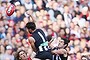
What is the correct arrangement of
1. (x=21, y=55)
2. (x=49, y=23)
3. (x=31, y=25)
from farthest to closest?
(x=49, y=23), (x=31, y=25), (x=21, y=55)

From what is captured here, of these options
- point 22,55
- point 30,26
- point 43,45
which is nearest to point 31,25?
point 30,26

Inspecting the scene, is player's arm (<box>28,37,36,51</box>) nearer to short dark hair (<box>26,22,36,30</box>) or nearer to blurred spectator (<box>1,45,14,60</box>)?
short dark hair (<box>26,22,36,30</box>)

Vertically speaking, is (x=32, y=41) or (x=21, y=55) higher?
(x=32, y=41)

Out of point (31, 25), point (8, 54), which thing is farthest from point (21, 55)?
point (31, 25)

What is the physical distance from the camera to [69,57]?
14.4 ft

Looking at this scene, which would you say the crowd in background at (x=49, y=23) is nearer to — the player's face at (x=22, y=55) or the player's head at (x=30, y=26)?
the player's head at (x=30, y=26)

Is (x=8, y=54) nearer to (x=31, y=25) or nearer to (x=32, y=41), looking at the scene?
(x=32, y=41)

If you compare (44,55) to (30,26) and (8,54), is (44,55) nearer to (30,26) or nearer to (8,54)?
(30,26)

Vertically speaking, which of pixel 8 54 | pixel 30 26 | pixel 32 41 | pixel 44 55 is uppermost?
pixel 30 26

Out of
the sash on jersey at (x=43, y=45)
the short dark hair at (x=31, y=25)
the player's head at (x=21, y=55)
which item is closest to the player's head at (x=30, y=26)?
the short dark hair at (x=31, y=25)

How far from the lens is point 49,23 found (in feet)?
14.5

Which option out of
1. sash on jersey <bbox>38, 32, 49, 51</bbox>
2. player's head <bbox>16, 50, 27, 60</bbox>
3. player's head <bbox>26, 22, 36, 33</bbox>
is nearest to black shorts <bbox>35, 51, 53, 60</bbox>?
sash on jersey <bbox>38, 32, 49, 51</bbox>

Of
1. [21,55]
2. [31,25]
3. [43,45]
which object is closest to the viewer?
[21,55]

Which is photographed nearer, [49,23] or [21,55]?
[21,55]
